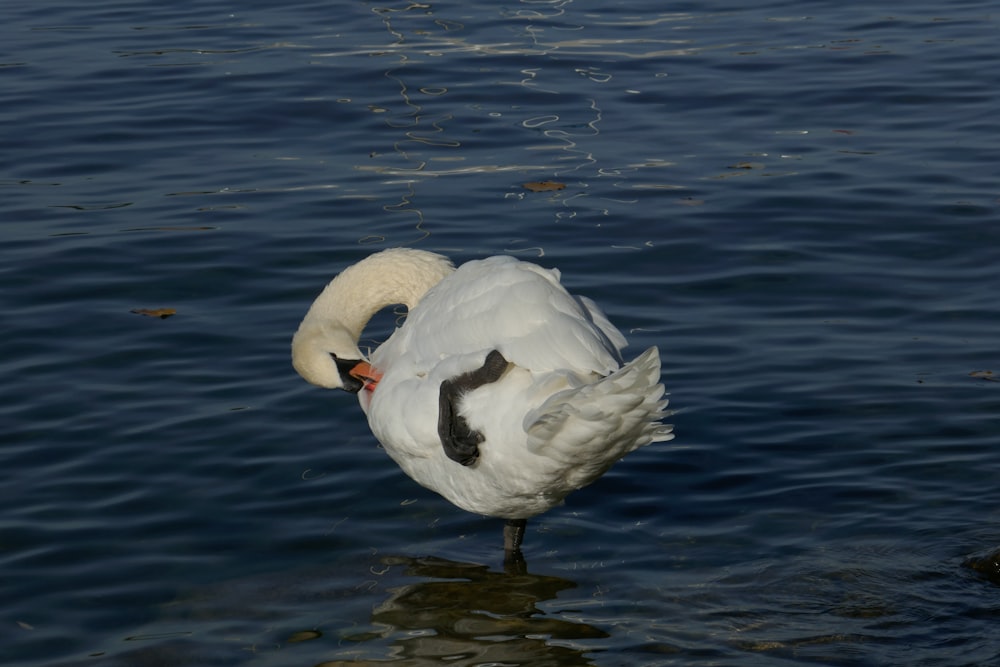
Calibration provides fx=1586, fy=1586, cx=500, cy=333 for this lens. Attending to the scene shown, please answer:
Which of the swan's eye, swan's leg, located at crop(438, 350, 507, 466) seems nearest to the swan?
swan's leg, located at crop(438, 350, 507, 466)

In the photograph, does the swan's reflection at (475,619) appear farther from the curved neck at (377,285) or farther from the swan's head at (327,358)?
the curved neck at (377,285)

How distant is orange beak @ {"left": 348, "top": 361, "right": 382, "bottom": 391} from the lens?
21.4 feet

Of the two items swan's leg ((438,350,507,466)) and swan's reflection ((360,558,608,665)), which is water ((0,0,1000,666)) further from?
swan's leg ((438,350,507,466))

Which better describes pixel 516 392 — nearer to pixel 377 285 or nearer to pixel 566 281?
pixel 377 285

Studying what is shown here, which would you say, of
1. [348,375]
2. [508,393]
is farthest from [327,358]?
[508,393]

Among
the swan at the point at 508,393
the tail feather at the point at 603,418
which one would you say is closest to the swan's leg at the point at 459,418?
the swan at the point at 508,393

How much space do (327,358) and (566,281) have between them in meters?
3.03

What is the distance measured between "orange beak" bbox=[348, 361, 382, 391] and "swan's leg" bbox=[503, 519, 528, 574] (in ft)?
2.72

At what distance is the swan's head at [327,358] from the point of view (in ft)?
22.5

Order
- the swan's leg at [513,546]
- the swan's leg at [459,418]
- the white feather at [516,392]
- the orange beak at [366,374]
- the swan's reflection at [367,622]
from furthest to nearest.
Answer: the swan's leg at [513,546]
the orange beak at [366,374]
the swan's reflection at [367,622]
the swan's leg at [459,418]
the white feather at [516,392]

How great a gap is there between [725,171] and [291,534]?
5.73 meters

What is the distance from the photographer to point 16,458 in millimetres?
7586

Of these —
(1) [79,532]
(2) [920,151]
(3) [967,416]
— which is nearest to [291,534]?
(1) [79,532]

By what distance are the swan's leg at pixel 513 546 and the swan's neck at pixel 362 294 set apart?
3.38 ft
